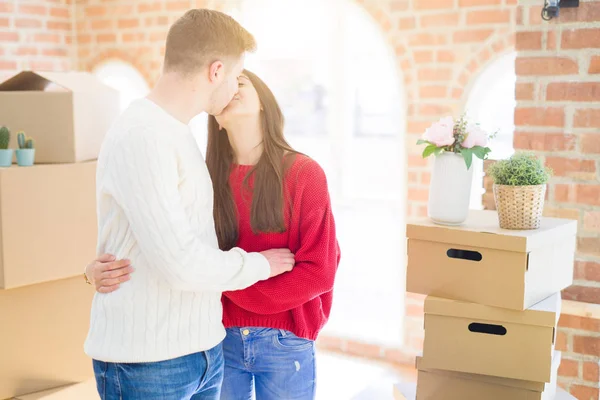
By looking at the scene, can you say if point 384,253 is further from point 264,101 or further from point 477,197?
point 264,101

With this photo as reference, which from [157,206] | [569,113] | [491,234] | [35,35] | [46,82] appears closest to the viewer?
[157,206]

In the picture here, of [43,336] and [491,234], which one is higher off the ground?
[491,234]

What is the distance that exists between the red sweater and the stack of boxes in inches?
36.9

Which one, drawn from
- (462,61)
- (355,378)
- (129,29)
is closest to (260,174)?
(462,61)

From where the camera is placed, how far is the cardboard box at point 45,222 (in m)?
2.26

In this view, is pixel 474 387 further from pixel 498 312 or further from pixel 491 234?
pixel 491 234

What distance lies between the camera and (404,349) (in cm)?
363

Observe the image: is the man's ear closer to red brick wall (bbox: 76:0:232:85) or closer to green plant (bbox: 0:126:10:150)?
green plant (bbox: 0:126:10:150)

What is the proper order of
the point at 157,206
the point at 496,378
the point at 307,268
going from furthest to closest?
the point at 496,378
the point at 307,268
the point at 157,206

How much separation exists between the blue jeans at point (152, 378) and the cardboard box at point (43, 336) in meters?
1.15

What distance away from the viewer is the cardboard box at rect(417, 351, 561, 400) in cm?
191

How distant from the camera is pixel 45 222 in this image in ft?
7.72

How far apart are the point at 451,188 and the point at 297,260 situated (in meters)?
0.53

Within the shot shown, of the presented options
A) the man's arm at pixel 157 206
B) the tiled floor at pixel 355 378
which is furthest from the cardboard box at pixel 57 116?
the tiled floor at pixel 355 378
